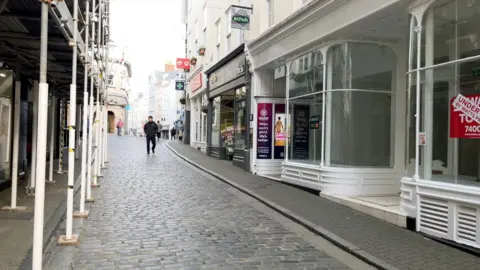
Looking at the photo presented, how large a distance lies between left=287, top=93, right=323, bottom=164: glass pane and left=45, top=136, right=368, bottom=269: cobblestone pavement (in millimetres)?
2064

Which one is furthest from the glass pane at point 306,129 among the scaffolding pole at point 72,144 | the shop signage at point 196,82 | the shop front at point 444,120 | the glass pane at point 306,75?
the shop signage at point 196,82

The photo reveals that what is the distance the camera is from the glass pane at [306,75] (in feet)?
33.9

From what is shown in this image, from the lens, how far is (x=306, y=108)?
11.2m

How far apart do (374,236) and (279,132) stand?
746cm

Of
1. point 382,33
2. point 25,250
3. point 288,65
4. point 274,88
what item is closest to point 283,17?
point 288,65

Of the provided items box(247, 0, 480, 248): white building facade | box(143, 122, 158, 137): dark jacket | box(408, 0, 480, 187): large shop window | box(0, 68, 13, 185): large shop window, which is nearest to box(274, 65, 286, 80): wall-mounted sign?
box(247, 0, 480, 248): white building facade

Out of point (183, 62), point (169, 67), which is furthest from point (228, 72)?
point (169, 67)

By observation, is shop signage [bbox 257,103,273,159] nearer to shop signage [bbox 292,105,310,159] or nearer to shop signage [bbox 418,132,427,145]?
shop signage [bbox 292,105,310,159]

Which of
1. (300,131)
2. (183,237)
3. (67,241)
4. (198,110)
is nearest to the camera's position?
(67,241)

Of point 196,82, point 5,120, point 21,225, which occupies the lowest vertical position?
point 21,225

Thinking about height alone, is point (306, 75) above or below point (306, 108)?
above

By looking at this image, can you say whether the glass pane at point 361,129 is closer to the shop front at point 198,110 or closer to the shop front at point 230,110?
the shop front at point 230,110

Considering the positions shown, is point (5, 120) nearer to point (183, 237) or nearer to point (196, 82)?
point (183, 237)

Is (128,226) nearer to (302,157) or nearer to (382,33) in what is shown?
(302,157)
